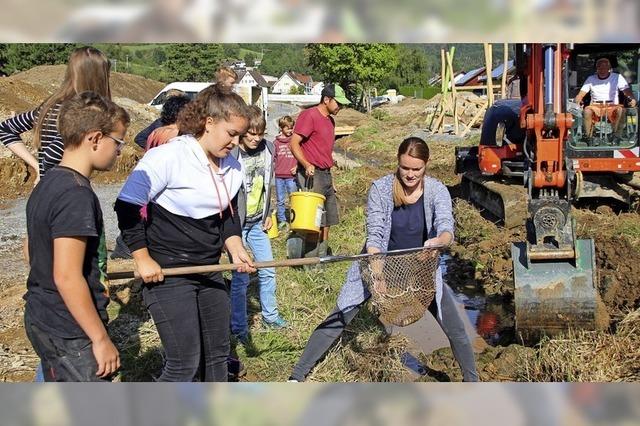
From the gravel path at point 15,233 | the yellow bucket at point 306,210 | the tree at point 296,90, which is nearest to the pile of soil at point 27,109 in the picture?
the gravel path at point 15,233

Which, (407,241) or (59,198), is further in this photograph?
(407,241)

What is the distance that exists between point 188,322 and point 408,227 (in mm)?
1501

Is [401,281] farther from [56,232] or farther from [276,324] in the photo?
[56,232]

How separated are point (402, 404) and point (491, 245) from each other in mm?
6272

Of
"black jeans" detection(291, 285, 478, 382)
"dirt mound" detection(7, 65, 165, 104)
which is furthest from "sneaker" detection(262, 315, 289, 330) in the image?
"dirt mound" detection(7, 65, 165, 104)

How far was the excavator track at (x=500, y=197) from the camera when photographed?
9023mm

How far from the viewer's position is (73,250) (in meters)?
2.79

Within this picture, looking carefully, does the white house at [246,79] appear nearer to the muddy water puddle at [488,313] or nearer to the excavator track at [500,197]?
the muddy water puddle at [488,313]

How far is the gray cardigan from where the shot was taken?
4289 millimetres

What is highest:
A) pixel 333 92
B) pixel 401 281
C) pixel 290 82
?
pixel 290 82

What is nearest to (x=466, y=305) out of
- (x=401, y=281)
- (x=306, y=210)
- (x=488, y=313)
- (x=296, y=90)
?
(x=488, y=313)
